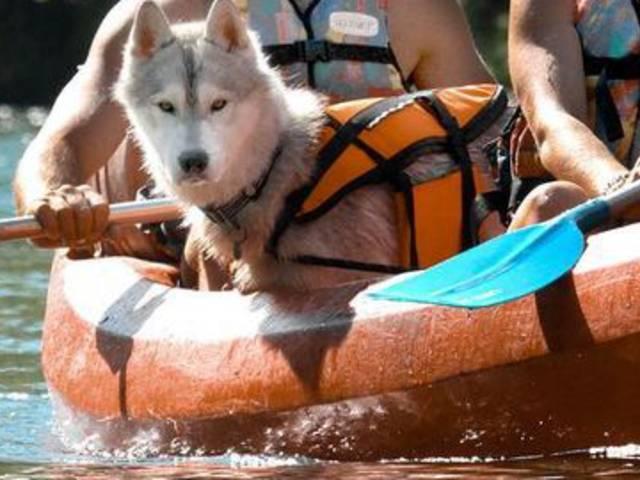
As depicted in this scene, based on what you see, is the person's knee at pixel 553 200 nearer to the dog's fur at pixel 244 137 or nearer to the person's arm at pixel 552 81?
the person's arm at pixel 552 81

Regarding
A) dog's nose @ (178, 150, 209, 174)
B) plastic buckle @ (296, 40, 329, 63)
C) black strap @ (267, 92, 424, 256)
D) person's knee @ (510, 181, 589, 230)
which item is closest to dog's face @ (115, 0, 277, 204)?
dog's nose @ (178, 150, 209, 174)

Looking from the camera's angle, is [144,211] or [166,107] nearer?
[166,107]

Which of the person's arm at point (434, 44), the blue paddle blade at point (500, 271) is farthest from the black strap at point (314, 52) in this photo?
the blue paddle blade at point (500, 271)

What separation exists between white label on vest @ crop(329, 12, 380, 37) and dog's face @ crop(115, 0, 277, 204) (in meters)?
0.65

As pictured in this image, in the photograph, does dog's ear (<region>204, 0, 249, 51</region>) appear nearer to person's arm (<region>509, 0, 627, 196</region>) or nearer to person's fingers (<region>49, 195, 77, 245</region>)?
person's fingers (<region>49, 195, 77, 245</region>)

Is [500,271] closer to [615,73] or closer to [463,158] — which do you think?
[463,158]

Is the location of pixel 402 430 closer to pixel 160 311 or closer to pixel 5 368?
pixel 160 311

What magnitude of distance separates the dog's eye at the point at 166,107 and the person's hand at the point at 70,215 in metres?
0.32

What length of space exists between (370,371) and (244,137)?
2.69 feet

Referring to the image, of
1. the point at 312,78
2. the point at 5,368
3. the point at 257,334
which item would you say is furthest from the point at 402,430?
the point at 5,368

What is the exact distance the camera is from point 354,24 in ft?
22.6

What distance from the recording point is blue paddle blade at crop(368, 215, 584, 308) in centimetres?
523

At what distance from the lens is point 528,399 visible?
210 inches

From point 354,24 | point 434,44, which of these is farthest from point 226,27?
point 434,44
